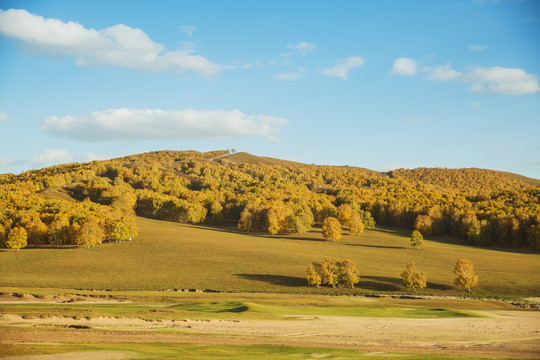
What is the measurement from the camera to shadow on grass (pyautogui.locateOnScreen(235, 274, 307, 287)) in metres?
84.6

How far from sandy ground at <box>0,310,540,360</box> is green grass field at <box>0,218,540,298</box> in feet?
101

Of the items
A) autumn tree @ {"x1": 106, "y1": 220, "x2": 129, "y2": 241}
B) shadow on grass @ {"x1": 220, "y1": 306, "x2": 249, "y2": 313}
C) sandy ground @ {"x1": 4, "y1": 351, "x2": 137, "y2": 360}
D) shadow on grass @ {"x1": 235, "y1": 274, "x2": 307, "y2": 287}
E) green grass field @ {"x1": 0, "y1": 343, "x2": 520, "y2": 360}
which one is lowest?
shadow on grass @ {"x1": 235, "y1": 274, "x2": 307, "y2": 287}

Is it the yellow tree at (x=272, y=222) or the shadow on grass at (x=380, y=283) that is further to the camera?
the yellow tree at (x=272, y=222)

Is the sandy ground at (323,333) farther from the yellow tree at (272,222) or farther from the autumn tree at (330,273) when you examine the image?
the yellow tree at (272,222)

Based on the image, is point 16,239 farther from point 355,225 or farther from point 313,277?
point 355,225

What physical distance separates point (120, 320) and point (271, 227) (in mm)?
108817

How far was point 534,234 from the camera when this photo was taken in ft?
449

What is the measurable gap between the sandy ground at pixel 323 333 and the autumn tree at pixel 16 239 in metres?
79.1

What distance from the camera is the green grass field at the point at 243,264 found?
8144cm

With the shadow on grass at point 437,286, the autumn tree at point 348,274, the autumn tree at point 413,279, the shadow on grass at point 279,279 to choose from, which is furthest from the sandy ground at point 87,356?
the shadow on grass at point 437,286

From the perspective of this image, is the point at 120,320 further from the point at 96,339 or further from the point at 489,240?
the point at 489,240

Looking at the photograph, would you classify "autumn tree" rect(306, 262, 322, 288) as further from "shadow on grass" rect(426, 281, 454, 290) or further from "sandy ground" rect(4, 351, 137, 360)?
"sandy ground" rect(4, 351, 137, 360)

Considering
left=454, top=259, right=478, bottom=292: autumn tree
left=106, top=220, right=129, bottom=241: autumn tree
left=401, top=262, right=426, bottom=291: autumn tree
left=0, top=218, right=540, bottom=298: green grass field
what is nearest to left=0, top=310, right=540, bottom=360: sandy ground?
left=401, top=262, right=426, bottom=291: autumn tree

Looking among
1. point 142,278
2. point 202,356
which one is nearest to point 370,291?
point 142,278
